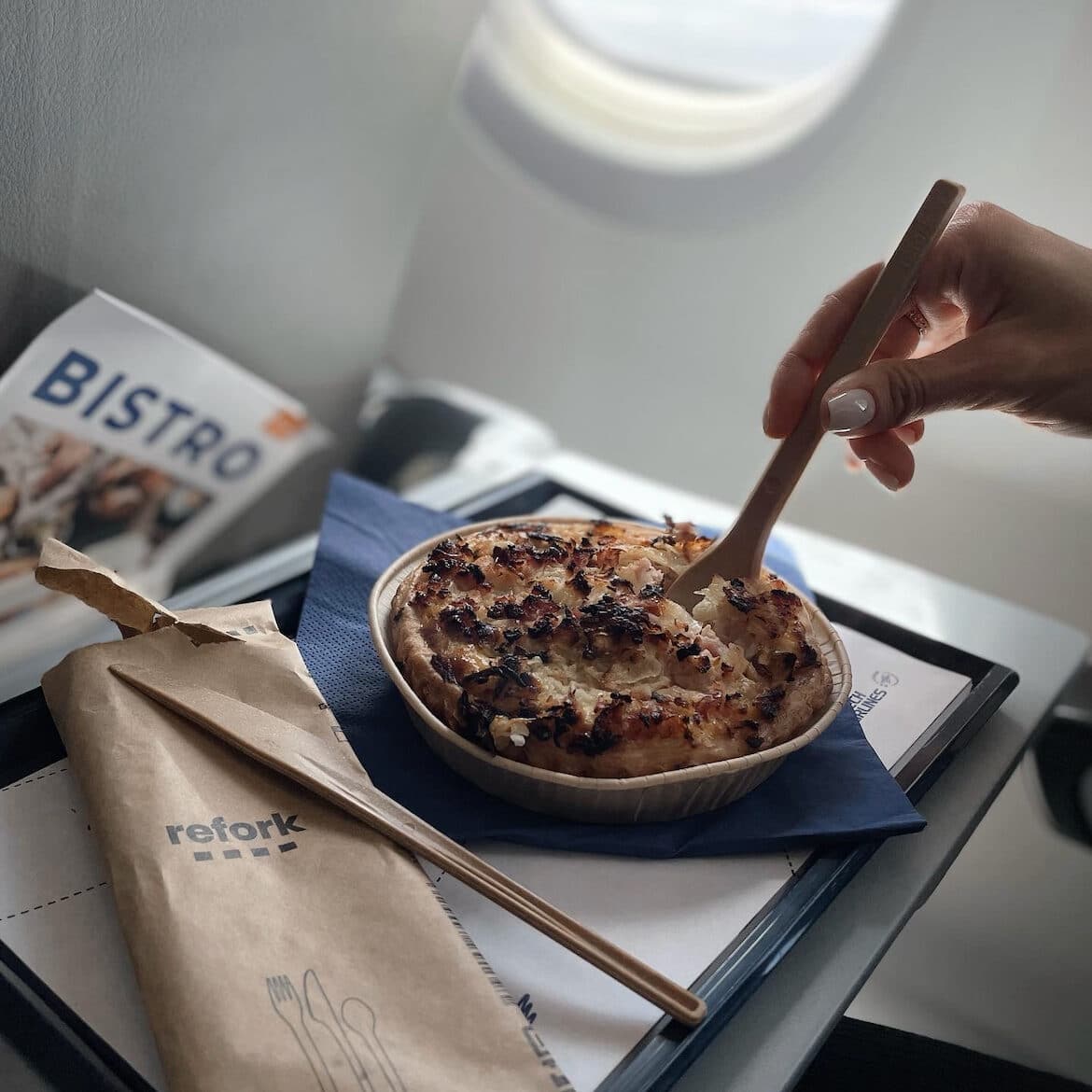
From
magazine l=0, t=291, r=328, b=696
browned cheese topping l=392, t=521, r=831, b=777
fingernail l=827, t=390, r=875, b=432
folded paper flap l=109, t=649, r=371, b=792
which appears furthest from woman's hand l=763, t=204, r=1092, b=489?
magazine l=0, t=291, r=328, b=696

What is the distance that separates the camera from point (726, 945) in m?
0.60

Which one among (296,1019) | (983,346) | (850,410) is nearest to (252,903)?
(296,1019)

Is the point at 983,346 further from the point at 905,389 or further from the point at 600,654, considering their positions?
the point at 600,654

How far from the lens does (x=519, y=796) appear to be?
0.65m

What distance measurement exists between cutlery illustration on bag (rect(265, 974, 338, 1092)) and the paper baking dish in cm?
17

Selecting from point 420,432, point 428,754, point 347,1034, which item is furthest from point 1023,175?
point 347,1034

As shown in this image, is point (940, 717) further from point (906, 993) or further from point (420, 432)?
point (420, 432)

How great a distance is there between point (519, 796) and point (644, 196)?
1.16 meters

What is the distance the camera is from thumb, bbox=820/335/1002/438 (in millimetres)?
739

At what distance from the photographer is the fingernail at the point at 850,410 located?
29.0 inches

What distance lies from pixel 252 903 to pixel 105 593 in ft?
0.78

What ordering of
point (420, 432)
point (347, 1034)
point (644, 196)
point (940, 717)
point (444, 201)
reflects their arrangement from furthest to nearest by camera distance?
point (444, 201)
point (644, 196)
point (420, 432)
point (940, 717)
point (347, 1034)

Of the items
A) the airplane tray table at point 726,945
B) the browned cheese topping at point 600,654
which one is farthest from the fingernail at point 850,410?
the airplane tray table at point 726,945

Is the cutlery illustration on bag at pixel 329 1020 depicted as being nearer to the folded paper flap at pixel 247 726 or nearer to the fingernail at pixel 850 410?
the folded paper flap at pixel 247 726
